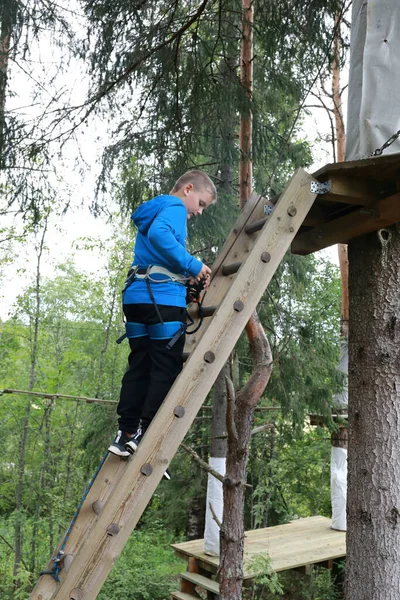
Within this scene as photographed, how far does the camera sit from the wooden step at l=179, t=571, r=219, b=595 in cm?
580

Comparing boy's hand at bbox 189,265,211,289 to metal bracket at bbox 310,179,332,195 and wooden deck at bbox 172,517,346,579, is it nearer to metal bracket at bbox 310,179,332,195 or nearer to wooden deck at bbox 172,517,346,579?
metal bracket at bbox 310,179,332,195

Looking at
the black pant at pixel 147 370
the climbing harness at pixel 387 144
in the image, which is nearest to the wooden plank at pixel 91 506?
the black pant at pixel 147 370

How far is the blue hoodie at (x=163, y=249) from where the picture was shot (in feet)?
7.61

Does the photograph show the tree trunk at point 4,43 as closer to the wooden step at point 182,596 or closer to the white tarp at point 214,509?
the white tarp at point 214,509

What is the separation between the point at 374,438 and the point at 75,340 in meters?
11.1

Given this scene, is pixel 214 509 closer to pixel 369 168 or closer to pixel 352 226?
pixel 352 226

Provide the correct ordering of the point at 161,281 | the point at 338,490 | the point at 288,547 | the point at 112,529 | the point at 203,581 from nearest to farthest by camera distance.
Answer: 1. the point at 112,529
2. the point at 161,281
3. the point at 203,581
4. the point at 288,547
5. the point at 338,490

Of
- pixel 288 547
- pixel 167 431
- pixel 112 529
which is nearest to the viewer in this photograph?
pixel 112 529

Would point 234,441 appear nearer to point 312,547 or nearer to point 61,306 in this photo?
point 312,547

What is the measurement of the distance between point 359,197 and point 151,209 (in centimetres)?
93

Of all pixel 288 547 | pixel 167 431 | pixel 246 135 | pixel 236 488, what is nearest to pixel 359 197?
pixel 167 431

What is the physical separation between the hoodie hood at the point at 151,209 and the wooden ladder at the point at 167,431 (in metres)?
0.42

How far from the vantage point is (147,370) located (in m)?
2.60

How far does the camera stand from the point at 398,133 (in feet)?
8.38
